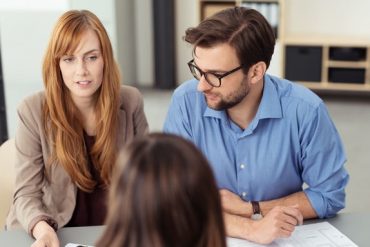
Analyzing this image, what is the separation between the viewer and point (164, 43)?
5.53 m

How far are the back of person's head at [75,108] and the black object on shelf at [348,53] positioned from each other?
3.60m

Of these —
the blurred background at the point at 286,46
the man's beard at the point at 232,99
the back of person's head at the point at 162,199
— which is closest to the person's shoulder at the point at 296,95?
the man's beard at the point at 232,99

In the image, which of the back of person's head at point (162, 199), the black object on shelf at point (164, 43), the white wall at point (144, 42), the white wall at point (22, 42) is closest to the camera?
the back of person's head at point (162, 199)

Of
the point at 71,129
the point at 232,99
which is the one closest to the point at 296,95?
the point at 232,99

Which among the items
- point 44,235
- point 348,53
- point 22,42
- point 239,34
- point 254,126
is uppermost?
point 239,34

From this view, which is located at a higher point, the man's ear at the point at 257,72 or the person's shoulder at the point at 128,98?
the man's ear at the point at 257,72

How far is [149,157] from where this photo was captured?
2.41 ft

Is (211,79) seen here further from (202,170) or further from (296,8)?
(296,8)

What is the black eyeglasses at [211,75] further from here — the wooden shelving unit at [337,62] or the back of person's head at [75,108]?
the wooden shelving unit at [337,62]

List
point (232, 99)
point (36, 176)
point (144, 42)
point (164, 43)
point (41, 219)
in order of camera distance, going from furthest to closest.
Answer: point (144, 42) → point (164, 43) → point (36, 176) → point (232, 99) → point (41, 219)

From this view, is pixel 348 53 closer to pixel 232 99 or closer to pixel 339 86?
pixel 339 86

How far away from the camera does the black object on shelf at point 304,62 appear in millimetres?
5250

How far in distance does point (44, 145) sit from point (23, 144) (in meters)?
0.07

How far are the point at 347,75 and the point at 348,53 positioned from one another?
0.19 metres
